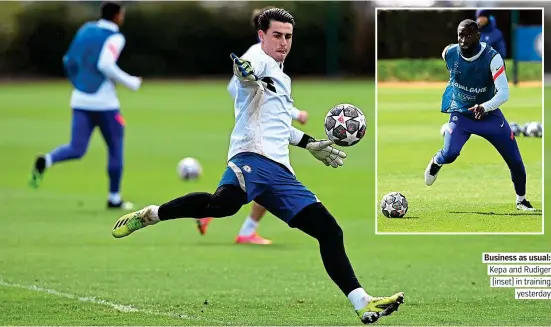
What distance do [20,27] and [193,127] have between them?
17328 millimetres

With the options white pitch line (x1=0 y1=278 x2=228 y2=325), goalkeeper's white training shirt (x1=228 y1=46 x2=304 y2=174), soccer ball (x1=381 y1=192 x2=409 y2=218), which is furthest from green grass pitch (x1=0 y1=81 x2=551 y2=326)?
goalkeeper's white training shirt (x1=228 y1=46 x2=304 y2=174)

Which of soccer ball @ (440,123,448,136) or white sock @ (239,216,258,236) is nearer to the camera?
soccer ball @ (440,123,448,136)

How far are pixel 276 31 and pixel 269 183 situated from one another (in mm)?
1028

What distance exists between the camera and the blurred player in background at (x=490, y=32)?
32.7 feet

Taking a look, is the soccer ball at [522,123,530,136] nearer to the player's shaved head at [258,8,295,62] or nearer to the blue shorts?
the blue shorts

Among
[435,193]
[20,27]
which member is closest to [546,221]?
[435,193]

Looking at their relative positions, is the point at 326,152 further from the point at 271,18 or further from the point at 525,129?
the point at 525,129

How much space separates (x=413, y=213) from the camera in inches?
401

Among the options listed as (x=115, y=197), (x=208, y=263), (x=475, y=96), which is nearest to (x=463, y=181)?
(x=475, y=96)

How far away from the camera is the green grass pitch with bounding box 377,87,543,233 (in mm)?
10188

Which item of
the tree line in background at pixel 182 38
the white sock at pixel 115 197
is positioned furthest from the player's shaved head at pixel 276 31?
the tree line in background at pixel 182 38

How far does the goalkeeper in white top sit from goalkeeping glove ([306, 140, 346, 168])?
248 mm

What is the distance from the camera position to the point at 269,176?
8.30 metres

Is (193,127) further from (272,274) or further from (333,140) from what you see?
(333,140)
